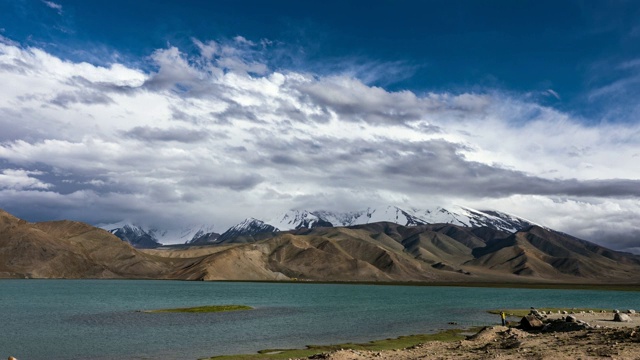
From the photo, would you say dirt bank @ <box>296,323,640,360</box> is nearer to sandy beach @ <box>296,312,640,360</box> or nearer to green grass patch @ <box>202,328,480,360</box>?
sandy beach @ <box>296,312,640,360</box>

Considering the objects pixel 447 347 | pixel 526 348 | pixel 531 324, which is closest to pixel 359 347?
pixel 447 347

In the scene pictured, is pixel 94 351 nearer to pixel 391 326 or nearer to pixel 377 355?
pixel 377 355

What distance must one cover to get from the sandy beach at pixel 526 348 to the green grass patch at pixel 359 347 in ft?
13.6

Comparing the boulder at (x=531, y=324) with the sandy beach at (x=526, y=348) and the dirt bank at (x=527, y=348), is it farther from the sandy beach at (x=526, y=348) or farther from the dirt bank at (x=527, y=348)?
the dirt bank at (x=527, y=348)

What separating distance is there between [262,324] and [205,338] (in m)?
15.6

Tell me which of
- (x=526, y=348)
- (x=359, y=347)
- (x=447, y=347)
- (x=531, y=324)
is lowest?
(x=359, y=347)

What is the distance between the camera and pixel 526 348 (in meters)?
39.1

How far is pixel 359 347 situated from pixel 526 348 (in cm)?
1660

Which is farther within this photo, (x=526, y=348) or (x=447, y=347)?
(x=447, y=347)

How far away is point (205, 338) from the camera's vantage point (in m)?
58.7

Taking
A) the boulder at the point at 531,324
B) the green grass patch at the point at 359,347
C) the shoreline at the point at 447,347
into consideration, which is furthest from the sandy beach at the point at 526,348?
the boulder at the point at 531,324

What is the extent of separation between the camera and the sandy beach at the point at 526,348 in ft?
114

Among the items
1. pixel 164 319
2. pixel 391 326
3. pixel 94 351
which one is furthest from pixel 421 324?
pixel 94 351

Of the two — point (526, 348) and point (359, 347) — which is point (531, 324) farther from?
point (526, 348)
